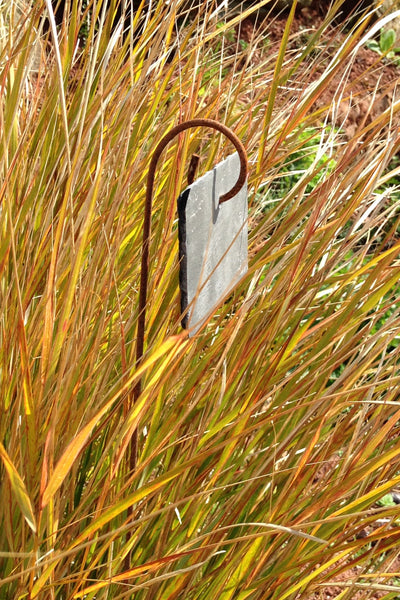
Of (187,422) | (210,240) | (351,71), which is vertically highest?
(210,240)

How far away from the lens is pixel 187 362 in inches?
44.3

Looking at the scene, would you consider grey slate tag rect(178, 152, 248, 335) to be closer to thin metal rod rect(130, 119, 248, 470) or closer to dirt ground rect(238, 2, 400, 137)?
thin metal rod rect(130, 119, 248, 470)

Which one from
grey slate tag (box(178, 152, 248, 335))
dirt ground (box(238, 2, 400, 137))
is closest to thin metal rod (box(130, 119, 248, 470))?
grey slate tag (box(178, 152, 248, 335))

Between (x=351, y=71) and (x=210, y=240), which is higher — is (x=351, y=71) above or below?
below

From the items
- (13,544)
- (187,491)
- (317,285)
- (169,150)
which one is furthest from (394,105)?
(13,544)

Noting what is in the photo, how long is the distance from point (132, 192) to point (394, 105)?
0.52 metres

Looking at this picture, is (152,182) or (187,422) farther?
(187,422)

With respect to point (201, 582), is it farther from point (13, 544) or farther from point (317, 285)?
point (317, 285)

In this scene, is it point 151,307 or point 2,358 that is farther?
point 151,307

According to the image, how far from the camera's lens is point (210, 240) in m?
0.86

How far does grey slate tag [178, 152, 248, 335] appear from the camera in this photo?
80 centimetres

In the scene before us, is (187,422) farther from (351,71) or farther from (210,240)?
(351,71)

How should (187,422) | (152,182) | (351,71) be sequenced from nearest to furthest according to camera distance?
(152,182), (187,422), (351,71)

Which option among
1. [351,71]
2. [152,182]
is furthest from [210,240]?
[351,71]
